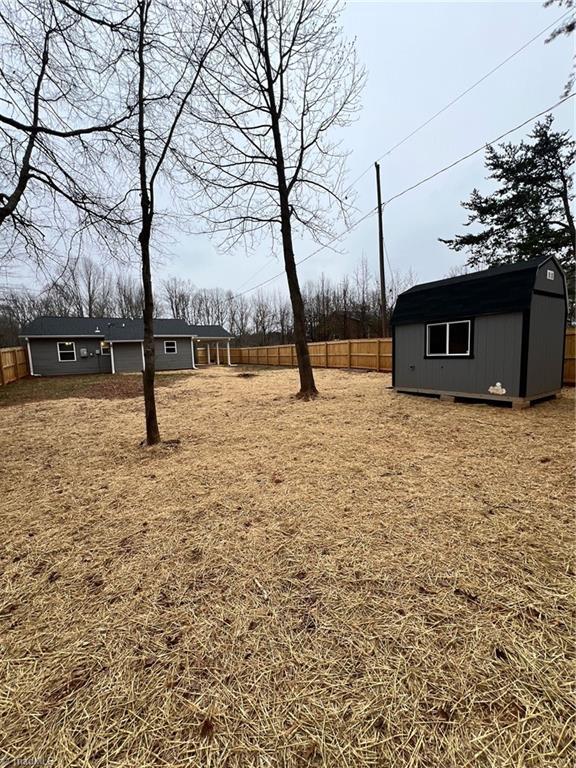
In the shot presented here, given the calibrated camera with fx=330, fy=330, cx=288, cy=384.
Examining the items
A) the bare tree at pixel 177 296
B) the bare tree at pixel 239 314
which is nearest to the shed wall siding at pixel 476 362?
the bare tree at pixel 239 314

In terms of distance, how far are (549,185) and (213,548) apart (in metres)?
18.9

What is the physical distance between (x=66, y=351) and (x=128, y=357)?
334 cm

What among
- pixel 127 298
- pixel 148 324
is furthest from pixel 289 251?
pixel 127 298

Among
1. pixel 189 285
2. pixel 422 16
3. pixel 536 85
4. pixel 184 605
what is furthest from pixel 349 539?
pixel 189 285

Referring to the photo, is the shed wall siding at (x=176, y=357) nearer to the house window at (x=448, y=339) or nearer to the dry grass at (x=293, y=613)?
the house window at (x=448, y=339)

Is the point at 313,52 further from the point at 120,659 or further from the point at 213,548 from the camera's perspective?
the point at 120,659

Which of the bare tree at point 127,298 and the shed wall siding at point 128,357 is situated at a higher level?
the bare tree at point 127,298

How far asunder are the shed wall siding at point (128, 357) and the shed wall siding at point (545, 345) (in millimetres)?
19802

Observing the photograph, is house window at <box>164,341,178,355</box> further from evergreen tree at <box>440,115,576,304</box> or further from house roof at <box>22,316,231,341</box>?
evergreen tree at <box>440,115,576,304</box>

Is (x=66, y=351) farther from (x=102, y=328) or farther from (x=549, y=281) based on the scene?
(x=549, y=281)

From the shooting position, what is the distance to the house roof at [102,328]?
1923 centimetres

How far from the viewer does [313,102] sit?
28.0 feet

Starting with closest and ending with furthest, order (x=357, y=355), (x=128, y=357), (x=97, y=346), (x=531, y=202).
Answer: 1. (x=531, y=202)
2. (x=357, y=355)
3. (x=97, y=346)
4. (x=128, y=357)

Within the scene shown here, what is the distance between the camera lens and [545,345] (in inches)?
274
